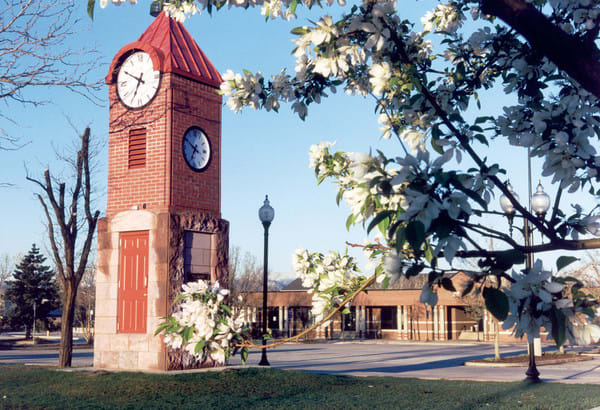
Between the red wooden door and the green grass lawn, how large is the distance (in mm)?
1631

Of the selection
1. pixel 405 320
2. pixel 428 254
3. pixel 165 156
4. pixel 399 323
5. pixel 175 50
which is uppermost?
pixel 175 50

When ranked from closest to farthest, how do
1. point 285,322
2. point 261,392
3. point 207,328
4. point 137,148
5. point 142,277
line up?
point 207,328, point 261,392, point 142,277, point 137,148, point 285,322

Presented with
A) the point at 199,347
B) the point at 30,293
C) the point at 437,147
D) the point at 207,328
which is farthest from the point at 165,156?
the point at 30,293

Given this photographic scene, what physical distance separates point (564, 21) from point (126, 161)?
14287 millimetres

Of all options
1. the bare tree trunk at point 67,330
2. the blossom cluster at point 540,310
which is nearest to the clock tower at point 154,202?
the bare tree trunk at point 67,330

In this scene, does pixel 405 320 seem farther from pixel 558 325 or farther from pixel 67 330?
pixel 558 325

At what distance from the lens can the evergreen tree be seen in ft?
205

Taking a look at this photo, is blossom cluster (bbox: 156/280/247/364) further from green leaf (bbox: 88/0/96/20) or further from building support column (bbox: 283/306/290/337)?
building support column (bbox: 283/306/290/337)

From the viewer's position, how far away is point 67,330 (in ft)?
60.4

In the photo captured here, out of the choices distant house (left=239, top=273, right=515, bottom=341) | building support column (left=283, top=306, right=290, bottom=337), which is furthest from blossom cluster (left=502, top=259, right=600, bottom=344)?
building support column (left=283, top=306, right=290, bottom=337)

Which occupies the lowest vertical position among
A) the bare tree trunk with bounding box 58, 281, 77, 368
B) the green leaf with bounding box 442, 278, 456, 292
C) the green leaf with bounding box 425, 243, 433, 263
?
the bare tree trunk with bounding box 58, 281, 77, 368

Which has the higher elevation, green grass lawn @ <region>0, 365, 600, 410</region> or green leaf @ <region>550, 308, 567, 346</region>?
green leaf @ <region>550, 308, 567, 346</region>

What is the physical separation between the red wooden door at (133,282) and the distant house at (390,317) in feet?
120

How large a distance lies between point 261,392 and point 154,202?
589 cm
